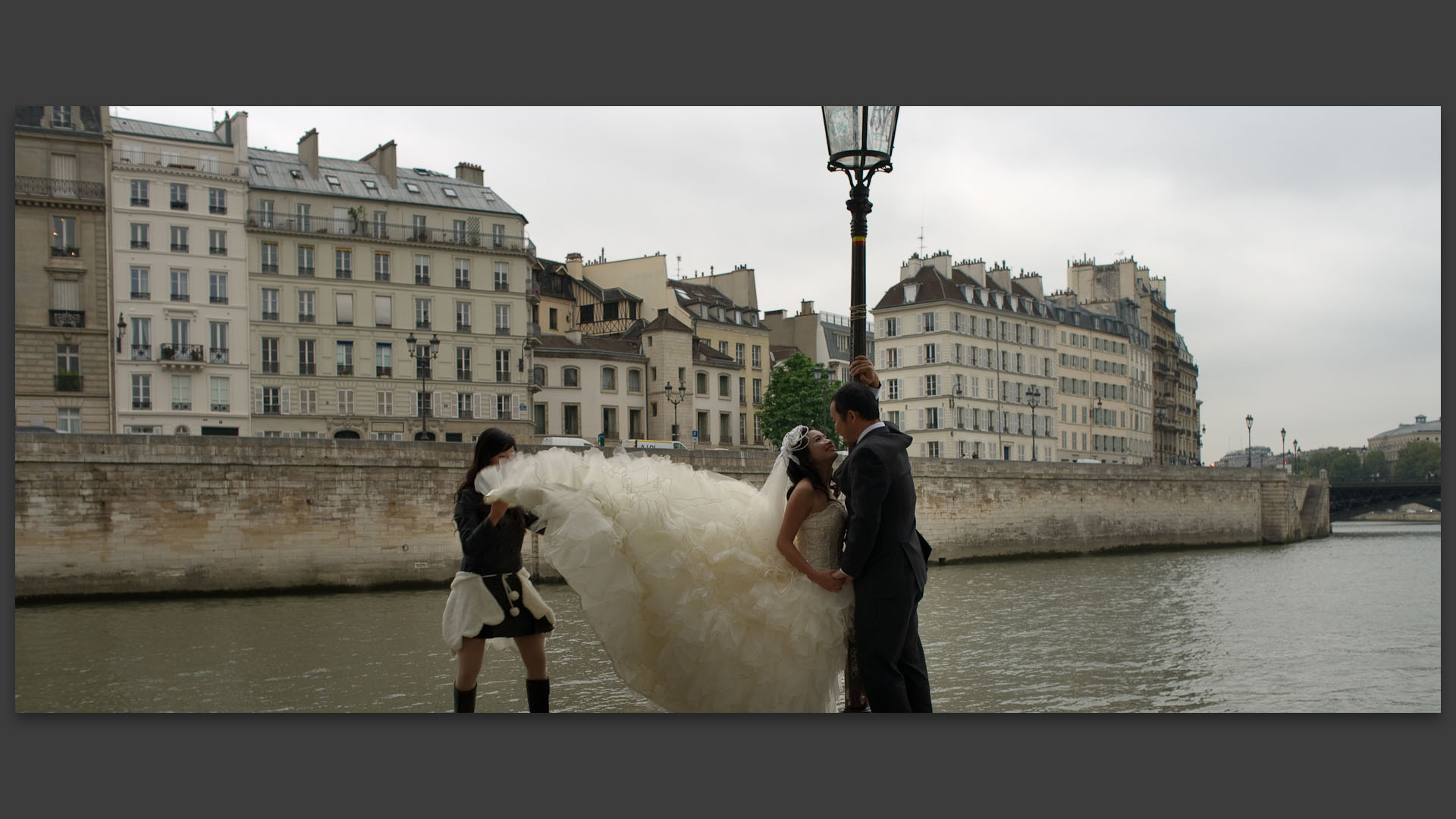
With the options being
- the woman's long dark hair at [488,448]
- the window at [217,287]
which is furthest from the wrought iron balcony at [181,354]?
the woman's long dark hair at [488,448]

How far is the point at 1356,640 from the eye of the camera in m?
15.4

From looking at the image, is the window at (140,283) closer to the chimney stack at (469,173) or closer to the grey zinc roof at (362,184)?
the grey zinc roof at (362,184)

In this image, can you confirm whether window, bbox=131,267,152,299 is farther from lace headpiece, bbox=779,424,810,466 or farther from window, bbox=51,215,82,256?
lace headpiece, bbox=779,424,810,466

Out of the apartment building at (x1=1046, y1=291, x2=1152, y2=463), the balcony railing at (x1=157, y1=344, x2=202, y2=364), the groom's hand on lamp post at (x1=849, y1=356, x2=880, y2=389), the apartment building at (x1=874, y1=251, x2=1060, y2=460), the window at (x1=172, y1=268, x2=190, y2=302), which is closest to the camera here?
the groom's hand on lamp post at (x1=849, y1=356, x2=880, y2=389)

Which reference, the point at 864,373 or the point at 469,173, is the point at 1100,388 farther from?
the point at 864,373

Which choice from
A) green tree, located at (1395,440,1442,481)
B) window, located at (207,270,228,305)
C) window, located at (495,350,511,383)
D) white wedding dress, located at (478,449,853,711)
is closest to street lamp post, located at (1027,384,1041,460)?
green tree, located at (1395,440,1442,481)

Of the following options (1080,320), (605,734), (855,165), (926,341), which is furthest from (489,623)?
(1080,320)

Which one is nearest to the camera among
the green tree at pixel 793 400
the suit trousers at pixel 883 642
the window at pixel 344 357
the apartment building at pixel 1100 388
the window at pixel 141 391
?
the suit trousers at pixel 883 642

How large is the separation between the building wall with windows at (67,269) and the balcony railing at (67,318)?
0.10 ft

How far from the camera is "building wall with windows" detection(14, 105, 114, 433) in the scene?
2856 centimetres

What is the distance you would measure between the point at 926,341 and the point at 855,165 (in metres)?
51.2

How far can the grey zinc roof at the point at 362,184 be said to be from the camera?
4028cm

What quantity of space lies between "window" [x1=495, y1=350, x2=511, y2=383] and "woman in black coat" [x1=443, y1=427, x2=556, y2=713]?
1415 inches
